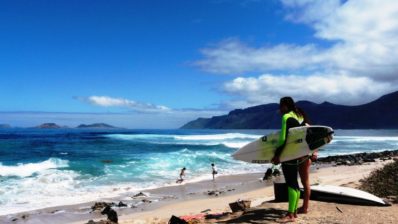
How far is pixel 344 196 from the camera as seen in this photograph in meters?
8.27

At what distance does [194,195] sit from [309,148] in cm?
883

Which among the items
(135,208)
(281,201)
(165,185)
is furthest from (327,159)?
(281,201)

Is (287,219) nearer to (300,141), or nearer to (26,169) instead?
(300,141)

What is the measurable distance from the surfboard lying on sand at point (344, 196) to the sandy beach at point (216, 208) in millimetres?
169

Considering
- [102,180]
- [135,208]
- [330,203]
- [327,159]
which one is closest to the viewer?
[330,203]

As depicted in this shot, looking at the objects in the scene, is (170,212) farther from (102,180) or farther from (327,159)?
(327,159)

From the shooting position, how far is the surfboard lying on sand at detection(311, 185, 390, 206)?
26.7 ft

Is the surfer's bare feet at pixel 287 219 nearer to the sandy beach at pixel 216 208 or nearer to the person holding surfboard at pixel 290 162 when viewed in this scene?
the person holding surfboard at pixel 290 162

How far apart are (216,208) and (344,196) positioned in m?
4.07

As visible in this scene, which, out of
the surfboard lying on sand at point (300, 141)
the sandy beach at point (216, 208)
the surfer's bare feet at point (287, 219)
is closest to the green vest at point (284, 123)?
the surfboard lying on sand at point (300, 141)

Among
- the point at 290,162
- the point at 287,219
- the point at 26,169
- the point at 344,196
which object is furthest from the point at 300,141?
the point at 26,169

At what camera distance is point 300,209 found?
7.53 m

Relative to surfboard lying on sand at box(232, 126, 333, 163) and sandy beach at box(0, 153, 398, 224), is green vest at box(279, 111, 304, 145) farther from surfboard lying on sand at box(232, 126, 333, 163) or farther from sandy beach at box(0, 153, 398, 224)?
sandy beach at box(0, 153, 398, 224)

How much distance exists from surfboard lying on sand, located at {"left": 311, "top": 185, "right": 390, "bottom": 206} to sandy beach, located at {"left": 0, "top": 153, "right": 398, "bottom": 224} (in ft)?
0.56
